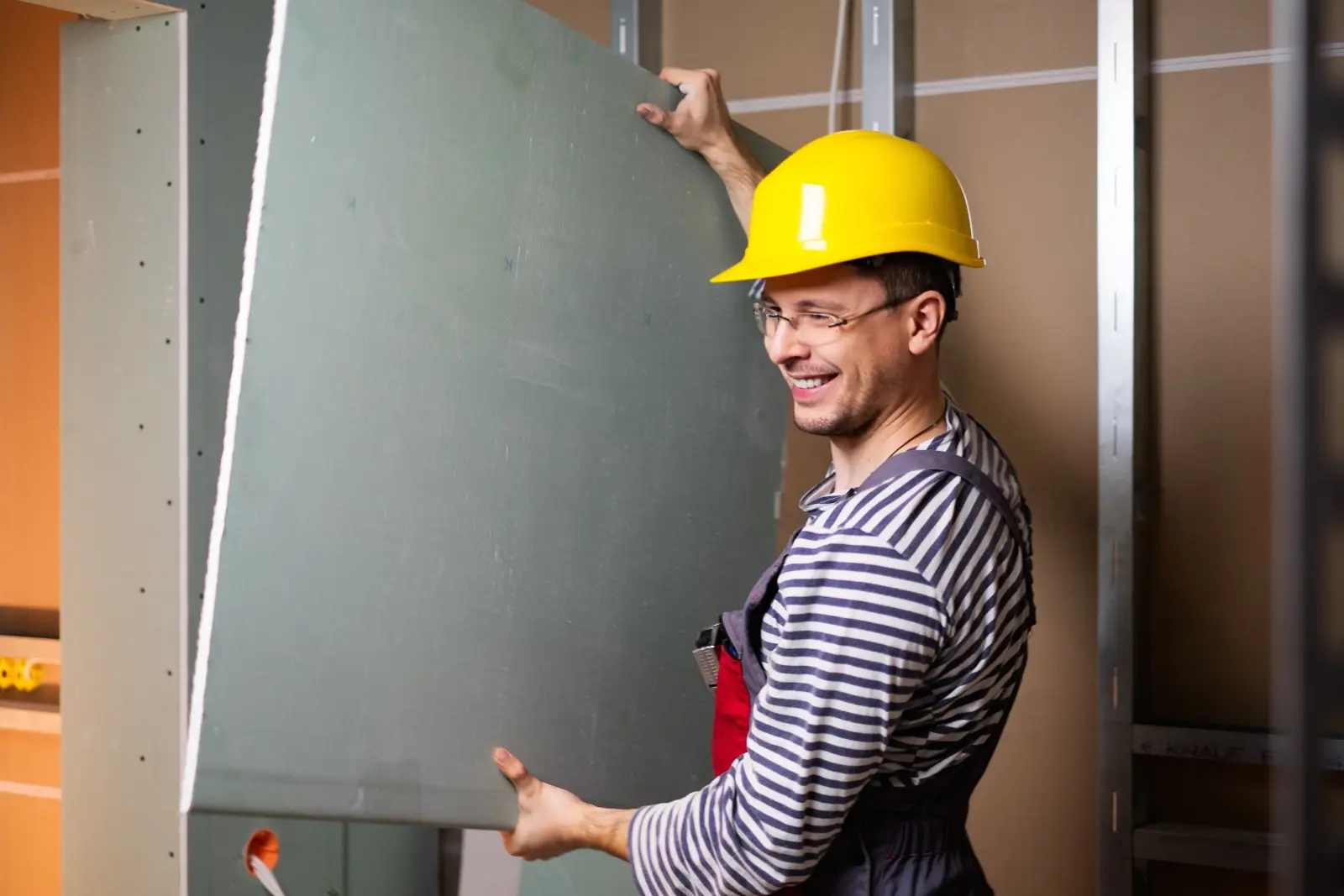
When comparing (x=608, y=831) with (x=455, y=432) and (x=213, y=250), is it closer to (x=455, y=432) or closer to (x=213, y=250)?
(x=455, y=432)

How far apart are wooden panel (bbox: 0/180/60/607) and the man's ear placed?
2.18 m

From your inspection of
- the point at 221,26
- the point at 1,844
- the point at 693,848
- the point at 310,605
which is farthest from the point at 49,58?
the point at 693,848

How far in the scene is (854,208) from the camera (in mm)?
1322

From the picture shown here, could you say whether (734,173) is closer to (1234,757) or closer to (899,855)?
(899,855)

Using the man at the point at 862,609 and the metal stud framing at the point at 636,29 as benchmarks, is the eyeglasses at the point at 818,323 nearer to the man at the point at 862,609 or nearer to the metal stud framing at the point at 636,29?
the man at the point at 862,609

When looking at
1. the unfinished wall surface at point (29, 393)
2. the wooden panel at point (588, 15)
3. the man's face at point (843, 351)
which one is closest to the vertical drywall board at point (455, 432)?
the man's face at point (843, 351)

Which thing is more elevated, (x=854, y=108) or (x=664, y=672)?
(x=854, y=108)

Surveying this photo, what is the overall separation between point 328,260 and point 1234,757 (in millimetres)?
1551

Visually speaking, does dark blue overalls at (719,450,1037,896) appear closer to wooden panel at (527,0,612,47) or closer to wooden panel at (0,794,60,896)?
wooden panel at (527,0,612,47)

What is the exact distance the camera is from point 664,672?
162 centimetres

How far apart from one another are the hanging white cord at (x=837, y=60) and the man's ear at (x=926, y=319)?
903 mm

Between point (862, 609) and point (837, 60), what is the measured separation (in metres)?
1.30

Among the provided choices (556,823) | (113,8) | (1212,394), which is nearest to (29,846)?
(113,8)

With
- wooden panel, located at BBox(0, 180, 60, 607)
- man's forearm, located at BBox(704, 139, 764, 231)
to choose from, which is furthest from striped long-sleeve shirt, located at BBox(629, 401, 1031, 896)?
wooden panel, located at BBox(0, 180, 60, 607)
